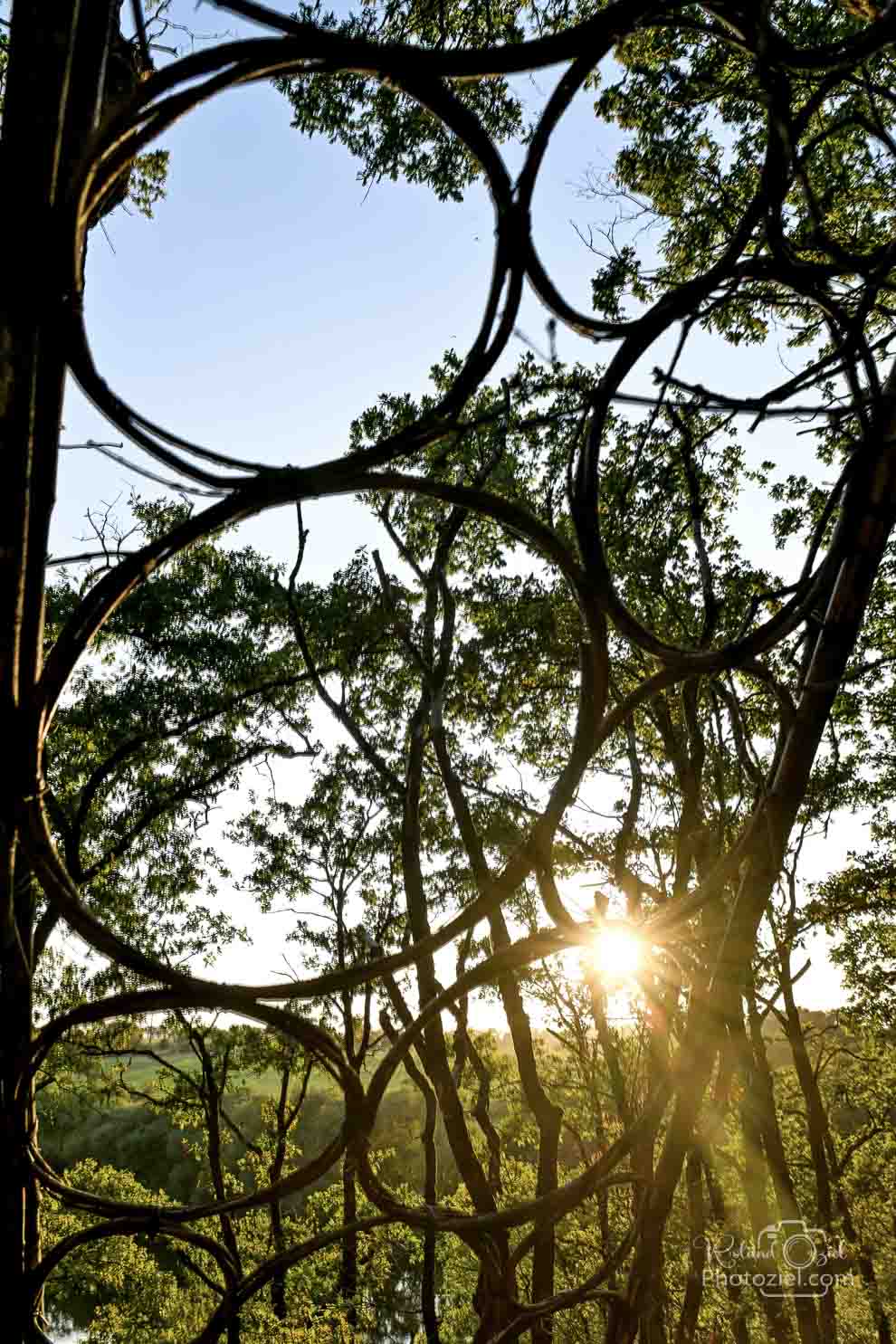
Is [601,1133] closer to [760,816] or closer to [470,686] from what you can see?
[470,686]

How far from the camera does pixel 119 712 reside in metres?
8.35

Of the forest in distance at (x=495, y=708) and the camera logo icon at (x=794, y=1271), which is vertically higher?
the forest in distance at (x=495, y=708)

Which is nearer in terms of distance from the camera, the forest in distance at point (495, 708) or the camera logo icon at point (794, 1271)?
the forest in distance at point (495, 708)

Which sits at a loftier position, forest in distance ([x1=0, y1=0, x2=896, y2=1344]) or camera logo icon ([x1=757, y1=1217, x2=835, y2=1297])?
forest in distance ([x1=0, y1=0, x2=896, y2=1344])
